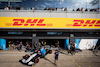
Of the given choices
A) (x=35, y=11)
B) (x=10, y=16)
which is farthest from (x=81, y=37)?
(x=10, y=16)

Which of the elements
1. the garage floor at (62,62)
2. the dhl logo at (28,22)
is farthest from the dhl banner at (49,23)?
the garage floor at (62,62)

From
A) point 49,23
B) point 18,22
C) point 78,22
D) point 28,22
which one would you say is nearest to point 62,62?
point 49,23

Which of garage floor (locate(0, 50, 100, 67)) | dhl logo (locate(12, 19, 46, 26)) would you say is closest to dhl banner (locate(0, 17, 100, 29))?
dhl logo (locate(12, 19, 46, 26))

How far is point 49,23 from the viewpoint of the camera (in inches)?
513

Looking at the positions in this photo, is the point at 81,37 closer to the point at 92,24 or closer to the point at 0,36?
the point at 92,24

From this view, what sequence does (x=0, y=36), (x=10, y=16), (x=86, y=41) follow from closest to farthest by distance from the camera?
1. (x=10, y=16)
2. (x=0, y=36)
3. (x=86, y=41)

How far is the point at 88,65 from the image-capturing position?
8.11 meters

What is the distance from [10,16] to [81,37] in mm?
15190

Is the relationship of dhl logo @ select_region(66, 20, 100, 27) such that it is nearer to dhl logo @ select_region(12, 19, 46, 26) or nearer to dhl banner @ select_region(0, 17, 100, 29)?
dhl banner @ select_region(0, 17, 100, 29)

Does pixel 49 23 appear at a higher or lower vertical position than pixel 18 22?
lower

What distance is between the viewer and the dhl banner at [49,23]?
12609 mm

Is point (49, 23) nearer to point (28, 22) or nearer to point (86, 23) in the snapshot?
point (28, 22)

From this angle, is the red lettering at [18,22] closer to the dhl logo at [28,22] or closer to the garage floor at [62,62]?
the dhl logo at [28,22]

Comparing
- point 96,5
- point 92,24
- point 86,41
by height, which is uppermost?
point 96,5
